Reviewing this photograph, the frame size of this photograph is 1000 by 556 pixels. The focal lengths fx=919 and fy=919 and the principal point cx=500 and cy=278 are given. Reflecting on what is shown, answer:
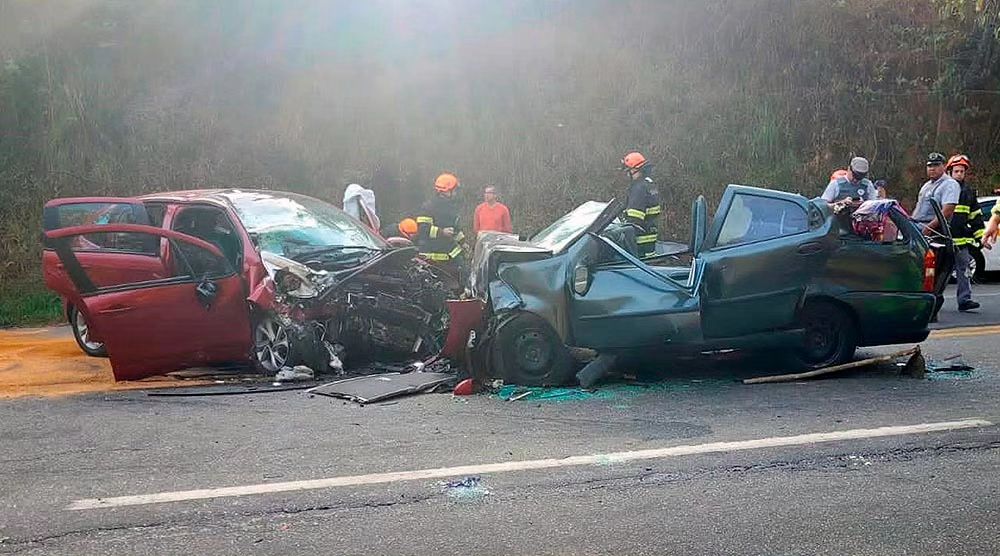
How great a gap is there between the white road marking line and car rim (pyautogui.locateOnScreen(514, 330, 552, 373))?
1.80 m

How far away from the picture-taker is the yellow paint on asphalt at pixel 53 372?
7320 millimetres

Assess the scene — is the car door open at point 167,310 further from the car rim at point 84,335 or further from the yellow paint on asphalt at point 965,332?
the yellow paint on asphalt at point 965,332

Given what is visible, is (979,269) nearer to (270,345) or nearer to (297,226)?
(297,226)

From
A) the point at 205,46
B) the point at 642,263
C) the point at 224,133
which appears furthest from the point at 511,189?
the point at 642,263

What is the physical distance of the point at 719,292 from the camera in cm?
Result: 687

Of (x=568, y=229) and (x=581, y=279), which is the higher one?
(x=568, y=229)

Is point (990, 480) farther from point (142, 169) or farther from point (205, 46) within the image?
point (205, 46)

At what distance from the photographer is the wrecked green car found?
6.81 metres

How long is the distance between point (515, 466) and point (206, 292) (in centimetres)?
348

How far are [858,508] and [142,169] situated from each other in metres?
15.3

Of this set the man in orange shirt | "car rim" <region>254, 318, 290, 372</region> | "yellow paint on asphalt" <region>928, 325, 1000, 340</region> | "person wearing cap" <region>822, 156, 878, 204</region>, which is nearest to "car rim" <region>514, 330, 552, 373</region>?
"car rim" <region>254, 318, 290, 372</region>

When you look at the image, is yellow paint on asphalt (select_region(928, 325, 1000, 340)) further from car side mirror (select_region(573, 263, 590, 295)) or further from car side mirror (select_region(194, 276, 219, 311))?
car side mirror (select_region(194, 276, 219, 311))

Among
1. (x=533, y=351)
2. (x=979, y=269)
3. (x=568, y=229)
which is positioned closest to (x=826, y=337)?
(x=568, y=229)

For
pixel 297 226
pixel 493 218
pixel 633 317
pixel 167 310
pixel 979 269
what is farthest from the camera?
pixel 979 269
